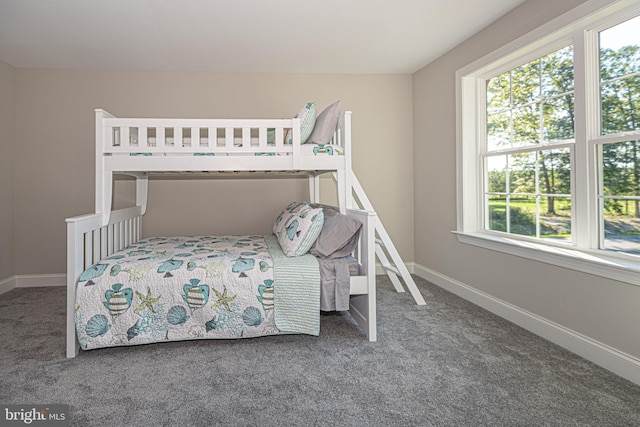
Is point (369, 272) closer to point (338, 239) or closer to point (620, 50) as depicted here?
point (338, 239)

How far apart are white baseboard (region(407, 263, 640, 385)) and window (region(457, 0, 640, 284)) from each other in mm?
383

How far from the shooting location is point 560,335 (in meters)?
2.23

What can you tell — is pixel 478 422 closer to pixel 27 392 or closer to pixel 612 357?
pixel 612 357

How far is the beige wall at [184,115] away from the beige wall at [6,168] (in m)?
0.06

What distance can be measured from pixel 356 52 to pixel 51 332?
319cm

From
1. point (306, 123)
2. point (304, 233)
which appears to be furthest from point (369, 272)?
point (306, 123)

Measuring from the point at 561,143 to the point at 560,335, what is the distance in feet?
3.78

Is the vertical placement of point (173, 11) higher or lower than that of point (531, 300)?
higher

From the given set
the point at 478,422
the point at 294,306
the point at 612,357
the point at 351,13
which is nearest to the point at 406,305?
the point at 294,306

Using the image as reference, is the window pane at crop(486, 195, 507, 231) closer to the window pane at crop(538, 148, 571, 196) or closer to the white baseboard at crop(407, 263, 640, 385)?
the window pane at crop(538, 148, 571, 196)

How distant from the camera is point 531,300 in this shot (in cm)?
249

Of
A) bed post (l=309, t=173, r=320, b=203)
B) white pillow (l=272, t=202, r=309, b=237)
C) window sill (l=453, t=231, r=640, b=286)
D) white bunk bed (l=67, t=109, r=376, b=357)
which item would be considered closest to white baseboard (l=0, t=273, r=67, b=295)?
white bunk bed (l=67, t=109, r=376, b=357)

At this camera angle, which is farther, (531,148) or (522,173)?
(522,173)

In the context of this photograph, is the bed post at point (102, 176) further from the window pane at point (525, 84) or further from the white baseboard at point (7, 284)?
the window pane at point (525, 84)
